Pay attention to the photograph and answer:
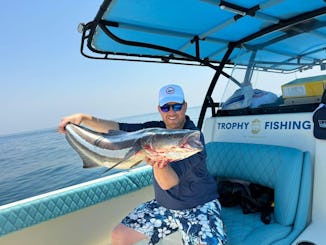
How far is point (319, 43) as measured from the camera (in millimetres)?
2904

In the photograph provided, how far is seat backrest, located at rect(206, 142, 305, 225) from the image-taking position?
2.12 metres

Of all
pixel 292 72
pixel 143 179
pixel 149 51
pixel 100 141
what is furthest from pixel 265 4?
pixel 143 179

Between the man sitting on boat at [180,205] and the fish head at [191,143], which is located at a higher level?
the fish head at [191,143]

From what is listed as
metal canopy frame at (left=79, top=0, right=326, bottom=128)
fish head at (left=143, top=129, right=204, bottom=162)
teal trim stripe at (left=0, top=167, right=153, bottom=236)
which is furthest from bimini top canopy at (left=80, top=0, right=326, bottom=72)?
teal trim stripe at (left=0, top=167, right=153, bottom=236)

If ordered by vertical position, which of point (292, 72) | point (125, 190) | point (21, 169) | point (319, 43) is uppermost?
point (319, 43)

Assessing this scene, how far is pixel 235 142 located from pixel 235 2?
1.41 m

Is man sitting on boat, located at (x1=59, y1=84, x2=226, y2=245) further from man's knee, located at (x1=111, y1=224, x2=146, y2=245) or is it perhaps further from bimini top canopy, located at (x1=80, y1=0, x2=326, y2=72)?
bimini top canopy, located at (x1=80, y1=0, x2=326, y2=72)

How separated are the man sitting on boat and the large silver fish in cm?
37

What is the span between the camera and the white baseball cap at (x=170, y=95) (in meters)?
1.92

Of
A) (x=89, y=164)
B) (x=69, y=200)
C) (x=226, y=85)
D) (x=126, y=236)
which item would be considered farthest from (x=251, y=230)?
(x=226, y=85)

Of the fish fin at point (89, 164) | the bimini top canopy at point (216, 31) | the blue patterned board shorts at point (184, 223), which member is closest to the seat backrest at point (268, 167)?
the blue patterned board shorts at point (184, 223)

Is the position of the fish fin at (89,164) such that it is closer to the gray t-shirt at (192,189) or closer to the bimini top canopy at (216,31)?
the gray t-shirt at (192,189)

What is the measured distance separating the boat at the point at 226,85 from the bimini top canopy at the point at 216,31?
1cm

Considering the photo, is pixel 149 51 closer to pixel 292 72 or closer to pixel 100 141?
pixel 292 72
